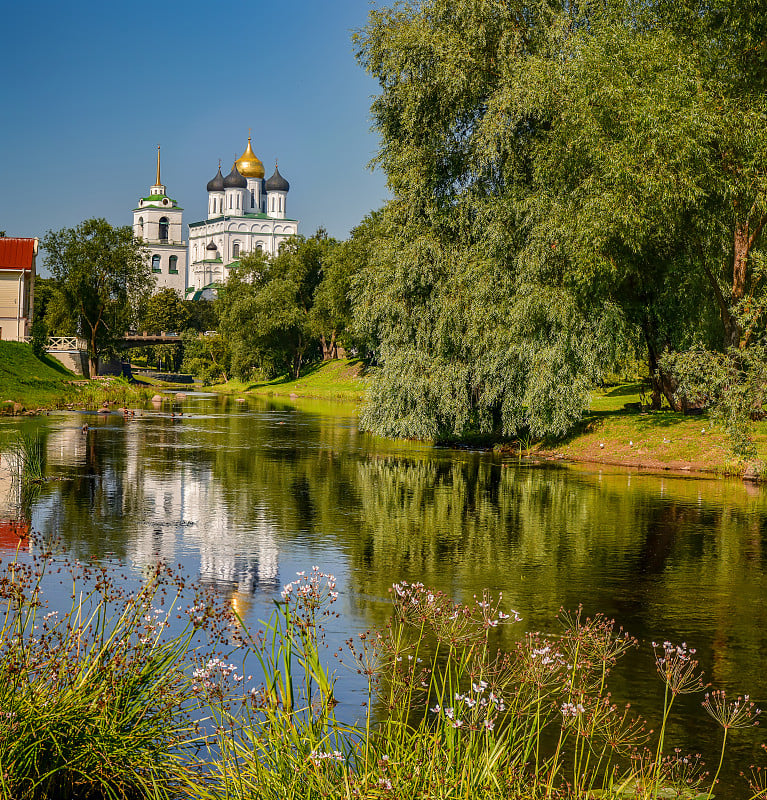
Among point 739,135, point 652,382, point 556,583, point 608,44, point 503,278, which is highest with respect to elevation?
point 608,44

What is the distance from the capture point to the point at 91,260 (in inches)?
3127

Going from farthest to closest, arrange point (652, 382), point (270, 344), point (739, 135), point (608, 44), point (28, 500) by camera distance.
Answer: point (270, 344) → point (652, 382) → point (608, 44) → point (739, 135) → point (28, 500)

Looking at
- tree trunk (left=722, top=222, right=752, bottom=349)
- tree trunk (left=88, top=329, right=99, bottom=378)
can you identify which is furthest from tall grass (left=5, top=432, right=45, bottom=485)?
tree trunk (left=88, top=329, right=99, bottom=378)

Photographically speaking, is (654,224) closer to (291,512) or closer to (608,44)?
(608,44)

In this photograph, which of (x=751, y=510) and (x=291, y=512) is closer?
(x=291, y=512)

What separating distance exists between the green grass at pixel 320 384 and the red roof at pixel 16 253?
1009 inches

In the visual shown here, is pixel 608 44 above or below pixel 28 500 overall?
above

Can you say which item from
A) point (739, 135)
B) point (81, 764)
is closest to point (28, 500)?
point (81, 764)

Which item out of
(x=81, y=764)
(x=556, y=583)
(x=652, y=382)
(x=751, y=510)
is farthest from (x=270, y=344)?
(x=81, y=764)

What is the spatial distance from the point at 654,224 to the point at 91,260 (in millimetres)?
62485

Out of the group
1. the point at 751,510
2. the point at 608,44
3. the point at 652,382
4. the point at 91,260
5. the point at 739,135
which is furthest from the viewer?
the point at 91,260

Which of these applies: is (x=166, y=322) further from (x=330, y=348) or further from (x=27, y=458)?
(x=27, y=458)

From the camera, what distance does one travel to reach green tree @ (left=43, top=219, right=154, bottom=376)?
79125 millimetres

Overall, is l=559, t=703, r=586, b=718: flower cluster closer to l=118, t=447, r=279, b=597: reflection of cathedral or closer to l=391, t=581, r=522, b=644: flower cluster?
l=391, t=581, r=522, b=644: flower cluster
